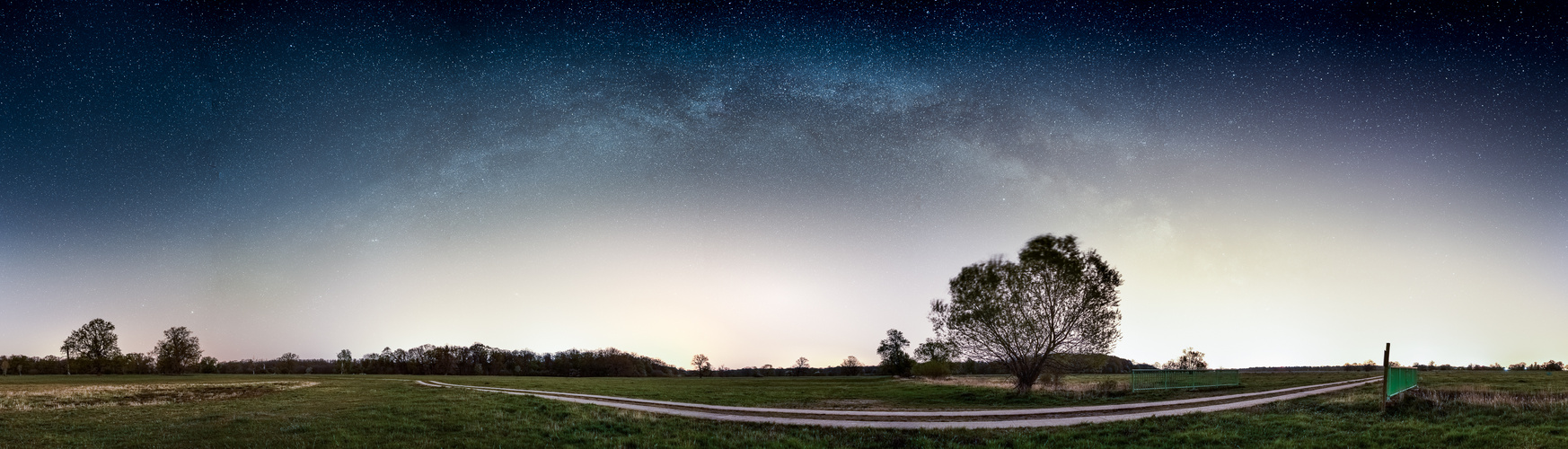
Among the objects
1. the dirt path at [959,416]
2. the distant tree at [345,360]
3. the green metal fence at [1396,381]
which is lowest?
the distant tree at [345,360]

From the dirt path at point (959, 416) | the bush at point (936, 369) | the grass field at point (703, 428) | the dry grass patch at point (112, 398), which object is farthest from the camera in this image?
the bush at point (936, 369)

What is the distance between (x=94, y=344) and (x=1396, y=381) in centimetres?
16980

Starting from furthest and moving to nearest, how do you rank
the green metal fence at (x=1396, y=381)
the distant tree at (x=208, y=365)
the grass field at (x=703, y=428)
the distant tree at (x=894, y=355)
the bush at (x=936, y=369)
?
the distant tree at (x=208, y=365) → the distant tree at (x=894, y=355) → the bush at (x=936, y=369) → the green metal fence at (x=1396, y=381) → the grass field at (x=703, y=428)

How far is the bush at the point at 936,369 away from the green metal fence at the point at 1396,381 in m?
46.6

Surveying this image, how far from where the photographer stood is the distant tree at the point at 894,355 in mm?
99875

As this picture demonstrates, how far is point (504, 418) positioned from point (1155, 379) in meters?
35.7

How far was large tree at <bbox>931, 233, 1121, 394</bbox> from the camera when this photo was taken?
125 ft

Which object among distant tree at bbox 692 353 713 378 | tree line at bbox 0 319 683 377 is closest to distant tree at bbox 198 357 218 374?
tree line at bbox 0 319 683 377

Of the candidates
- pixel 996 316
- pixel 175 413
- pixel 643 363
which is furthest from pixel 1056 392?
pixel 643 363

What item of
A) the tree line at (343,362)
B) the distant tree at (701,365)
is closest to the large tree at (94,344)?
the tree line at (343,362)

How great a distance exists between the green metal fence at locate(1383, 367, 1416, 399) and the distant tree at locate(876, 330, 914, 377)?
6862cm

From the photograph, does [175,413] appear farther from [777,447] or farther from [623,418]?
[777,447]

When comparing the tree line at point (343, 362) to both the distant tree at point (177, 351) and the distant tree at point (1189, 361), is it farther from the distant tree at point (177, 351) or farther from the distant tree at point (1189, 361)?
the distant tree at point (1189, 361)

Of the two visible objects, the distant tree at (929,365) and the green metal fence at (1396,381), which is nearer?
the green metal fence at (1396,381)
